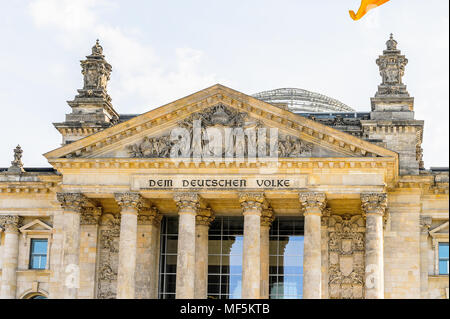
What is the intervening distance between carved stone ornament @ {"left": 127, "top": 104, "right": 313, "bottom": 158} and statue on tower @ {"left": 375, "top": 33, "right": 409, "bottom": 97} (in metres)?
8.39

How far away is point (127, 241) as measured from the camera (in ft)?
165

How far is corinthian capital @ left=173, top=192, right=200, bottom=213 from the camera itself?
165 feet

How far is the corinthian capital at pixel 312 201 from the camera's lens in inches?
1941

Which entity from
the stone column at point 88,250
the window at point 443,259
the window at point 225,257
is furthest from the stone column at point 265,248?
the window at point 443,259

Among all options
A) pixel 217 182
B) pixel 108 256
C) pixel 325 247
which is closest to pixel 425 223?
Answer: pixel 325 247

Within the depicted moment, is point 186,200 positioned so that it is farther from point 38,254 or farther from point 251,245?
point 38,254

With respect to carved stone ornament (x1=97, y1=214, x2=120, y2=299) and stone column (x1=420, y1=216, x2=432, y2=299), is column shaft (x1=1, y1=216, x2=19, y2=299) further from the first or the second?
stone column (x1=420, y1=216, x2=432, y2=299)

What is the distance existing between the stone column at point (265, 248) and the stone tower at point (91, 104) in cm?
1206

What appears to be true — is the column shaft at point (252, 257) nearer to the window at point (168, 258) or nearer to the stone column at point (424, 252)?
the window at point (168, 258)

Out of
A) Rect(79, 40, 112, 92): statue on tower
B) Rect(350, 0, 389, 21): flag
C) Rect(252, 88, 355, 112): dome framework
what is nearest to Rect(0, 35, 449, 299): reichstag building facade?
Rect(79, 40, 112, 92): statue on tower

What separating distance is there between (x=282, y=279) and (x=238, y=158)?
856cm

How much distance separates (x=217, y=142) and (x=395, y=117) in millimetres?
11882

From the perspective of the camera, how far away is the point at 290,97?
73.9m
